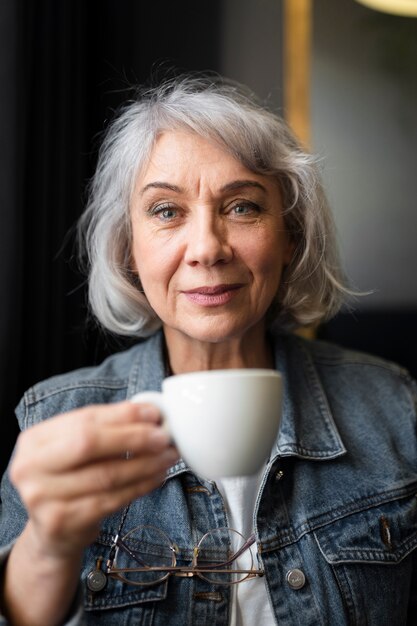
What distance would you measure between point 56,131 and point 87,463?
100 cm

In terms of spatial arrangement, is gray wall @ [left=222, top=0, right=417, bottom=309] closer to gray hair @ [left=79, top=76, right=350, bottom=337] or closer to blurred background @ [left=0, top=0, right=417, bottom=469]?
blurred background @ [left=0, top=0, right=417, bottom=469]

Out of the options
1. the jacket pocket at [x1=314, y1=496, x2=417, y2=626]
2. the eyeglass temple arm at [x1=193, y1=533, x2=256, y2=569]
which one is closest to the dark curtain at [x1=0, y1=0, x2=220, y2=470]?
the eyeglass temple arm at [x1=193, y1=533, x2=256, y2=569]

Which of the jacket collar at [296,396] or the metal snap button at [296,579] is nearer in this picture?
the metal snap button at [296,579]

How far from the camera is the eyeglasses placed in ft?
3.69

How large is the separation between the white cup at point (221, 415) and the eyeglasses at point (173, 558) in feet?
1.34

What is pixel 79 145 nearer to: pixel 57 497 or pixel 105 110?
pixel 105 110

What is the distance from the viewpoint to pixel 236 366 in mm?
1386

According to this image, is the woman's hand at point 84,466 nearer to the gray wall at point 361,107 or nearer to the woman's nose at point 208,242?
the woman's nose at point 208,242

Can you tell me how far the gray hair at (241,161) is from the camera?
4.24 feet

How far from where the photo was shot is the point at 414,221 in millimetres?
1838

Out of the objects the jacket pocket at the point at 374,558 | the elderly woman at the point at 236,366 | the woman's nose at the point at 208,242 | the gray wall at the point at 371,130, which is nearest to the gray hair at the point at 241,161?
the elderly woman at the point at 236,366

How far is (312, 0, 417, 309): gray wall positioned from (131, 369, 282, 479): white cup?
1.14 m

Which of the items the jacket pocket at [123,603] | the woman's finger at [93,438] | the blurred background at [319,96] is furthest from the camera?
the blurred background at [319,96]

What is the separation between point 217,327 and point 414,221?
2.78 feet
